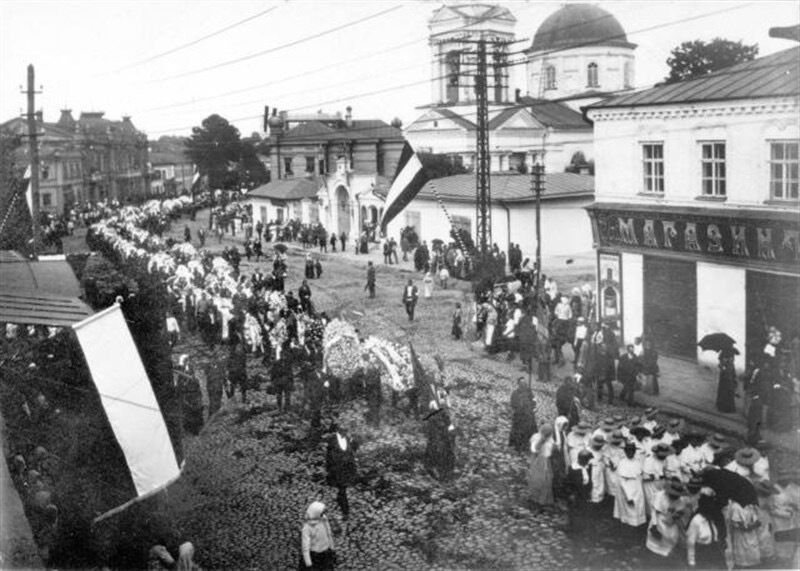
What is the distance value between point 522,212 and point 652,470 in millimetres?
27029

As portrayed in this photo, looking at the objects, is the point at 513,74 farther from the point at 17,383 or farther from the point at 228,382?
the point at 17,383

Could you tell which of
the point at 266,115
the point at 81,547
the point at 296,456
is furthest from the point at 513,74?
the point at 81,547

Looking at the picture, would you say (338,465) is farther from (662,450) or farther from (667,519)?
(667,519)

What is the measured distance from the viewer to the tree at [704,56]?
5316cm

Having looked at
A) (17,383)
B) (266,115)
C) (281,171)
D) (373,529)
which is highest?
(266,115)

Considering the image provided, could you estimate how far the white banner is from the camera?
9.16 metres

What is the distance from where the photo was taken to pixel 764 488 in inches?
360

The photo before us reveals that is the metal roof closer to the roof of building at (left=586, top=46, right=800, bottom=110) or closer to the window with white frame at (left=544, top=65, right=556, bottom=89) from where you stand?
the roof of building at (left=586, top=46, right=800, bottom=110)

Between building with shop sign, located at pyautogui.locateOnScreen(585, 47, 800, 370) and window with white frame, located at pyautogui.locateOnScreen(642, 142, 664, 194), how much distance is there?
25 mm

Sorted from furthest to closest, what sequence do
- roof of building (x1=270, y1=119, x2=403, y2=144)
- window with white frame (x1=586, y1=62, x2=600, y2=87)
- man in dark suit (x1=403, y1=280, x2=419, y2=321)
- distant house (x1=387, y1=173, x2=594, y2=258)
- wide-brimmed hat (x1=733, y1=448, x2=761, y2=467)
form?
roof of building (x1=270, y1=119, x2=403, y2=144)
window with white frame (x1=586, y1=62, x2=600, y2=87)
distant house (x1=387, y1=173, x2=594, y2=258)
man in dark suit (x1=403, y1=280, x2=419, y2=321)
wide-brimmed hat (x1=733, y1=448, x2=761, y2=467)

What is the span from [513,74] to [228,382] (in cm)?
4814

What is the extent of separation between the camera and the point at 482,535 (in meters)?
10.6

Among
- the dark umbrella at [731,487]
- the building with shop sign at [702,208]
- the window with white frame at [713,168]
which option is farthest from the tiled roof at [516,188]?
the dark umbrella at [731,487]

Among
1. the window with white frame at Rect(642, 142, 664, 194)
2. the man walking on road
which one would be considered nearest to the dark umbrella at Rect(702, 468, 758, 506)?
the window with white frame at Rect(642, 142, 664, 194)
